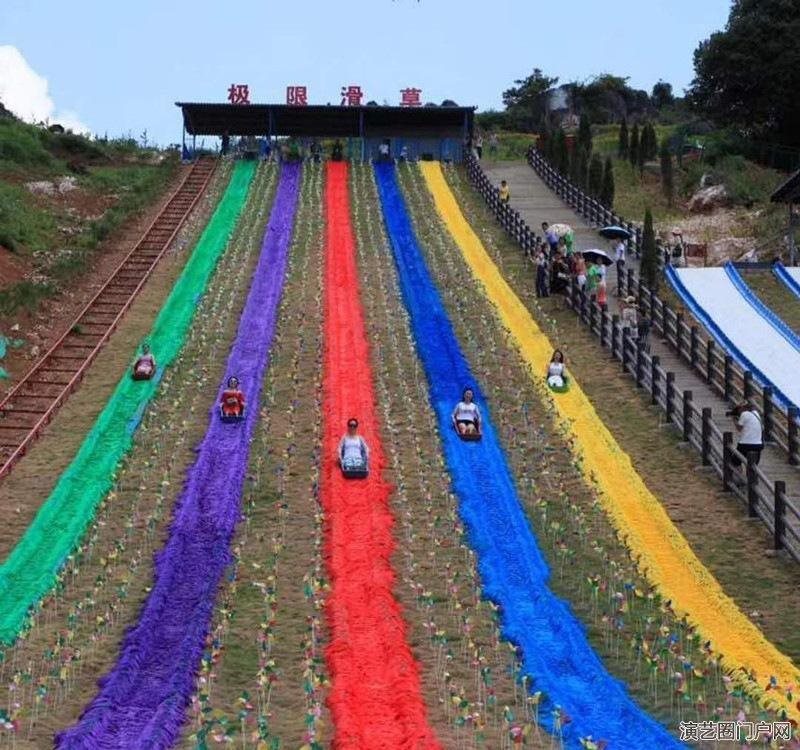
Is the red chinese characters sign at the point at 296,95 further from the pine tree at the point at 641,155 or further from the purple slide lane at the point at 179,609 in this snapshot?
the purple slide lane at the point at 179,609

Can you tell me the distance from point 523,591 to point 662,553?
2.36 meters

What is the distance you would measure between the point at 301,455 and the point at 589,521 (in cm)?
515

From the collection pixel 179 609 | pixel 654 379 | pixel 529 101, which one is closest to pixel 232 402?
pixel 654 379

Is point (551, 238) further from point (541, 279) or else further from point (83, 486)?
point (83, 486)

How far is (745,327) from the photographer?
28656 millimetres

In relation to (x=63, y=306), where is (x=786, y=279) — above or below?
above

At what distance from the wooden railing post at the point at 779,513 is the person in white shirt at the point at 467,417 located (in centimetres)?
616

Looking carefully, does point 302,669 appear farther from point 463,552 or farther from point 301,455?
point 301,455

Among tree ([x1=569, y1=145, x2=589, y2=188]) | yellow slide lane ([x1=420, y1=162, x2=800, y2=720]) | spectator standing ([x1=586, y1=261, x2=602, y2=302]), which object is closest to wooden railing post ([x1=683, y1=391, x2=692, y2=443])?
yellow slide lane ([x1=420, y1=162, x2=800, y2=720])

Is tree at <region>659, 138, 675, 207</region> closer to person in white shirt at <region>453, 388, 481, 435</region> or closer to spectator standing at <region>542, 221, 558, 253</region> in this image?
spectator standing at <region>542, 221, 558, 253</region>

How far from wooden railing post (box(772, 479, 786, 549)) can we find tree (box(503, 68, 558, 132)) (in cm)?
7098

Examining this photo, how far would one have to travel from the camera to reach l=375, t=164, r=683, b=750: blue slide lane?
12867mm

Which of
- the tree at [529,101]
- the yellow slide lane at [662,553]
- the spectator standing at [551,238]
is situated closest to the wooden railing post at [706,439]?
the yellow slide lane at [662,553]

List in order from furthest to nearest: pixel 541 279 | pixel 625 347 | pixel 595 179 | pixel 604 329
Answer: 1. pixel 595 179
2. pixel 541 279
3. pixel 604 329
4. pixel 625 347
